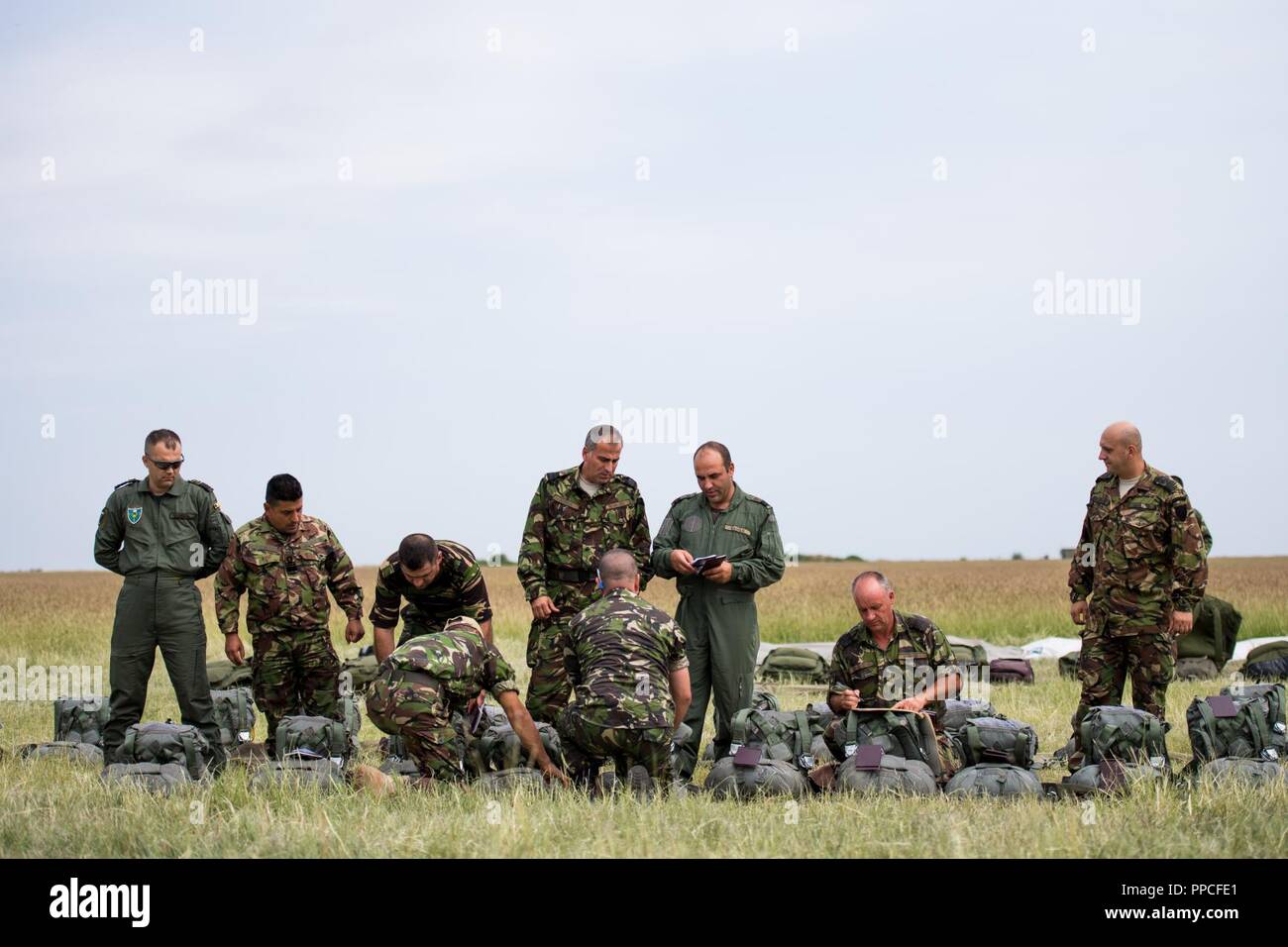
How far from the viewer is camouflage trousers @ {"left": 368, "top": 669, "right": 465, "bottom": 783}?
24.2 feet

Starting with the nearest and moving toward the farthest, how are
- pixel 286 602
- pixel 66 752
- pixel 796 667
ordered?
pixel 66 752 → pixel 286 602 → pixel 796 667

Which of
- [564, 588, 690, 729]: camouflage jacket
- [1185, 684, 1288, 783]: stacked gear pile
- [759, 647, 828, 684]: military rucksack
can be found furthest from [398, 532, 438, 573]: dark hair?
[759, 647, 828, 684]: military rucksack

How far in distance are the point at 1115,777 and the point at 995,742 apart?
0.98 meters

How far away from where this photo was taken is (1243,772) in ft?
24.4

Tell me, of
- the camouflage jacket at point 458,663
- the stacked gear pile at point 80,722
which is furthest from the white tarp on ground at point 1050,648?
the stacked gear pile at point 80,722

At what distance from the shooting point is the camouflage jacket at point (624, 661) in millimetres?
7242

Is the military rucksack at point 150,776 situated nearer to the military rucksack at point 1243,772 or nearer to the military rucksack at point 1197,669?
the military rucksack at point 1243,772

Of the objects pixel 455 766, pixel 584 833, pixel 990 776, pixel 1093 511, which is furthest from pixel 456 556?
pixel 1093 511

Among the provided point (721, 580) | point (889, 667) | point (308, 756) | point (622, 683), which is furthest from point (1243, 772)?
point (308, 756)

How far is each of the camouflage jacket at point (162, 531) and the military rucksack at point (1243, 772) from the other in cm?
679

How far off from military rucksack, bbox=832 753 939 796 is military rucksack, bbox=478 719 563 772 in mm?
1704

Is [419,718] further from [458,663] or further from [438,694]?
[458,663]
